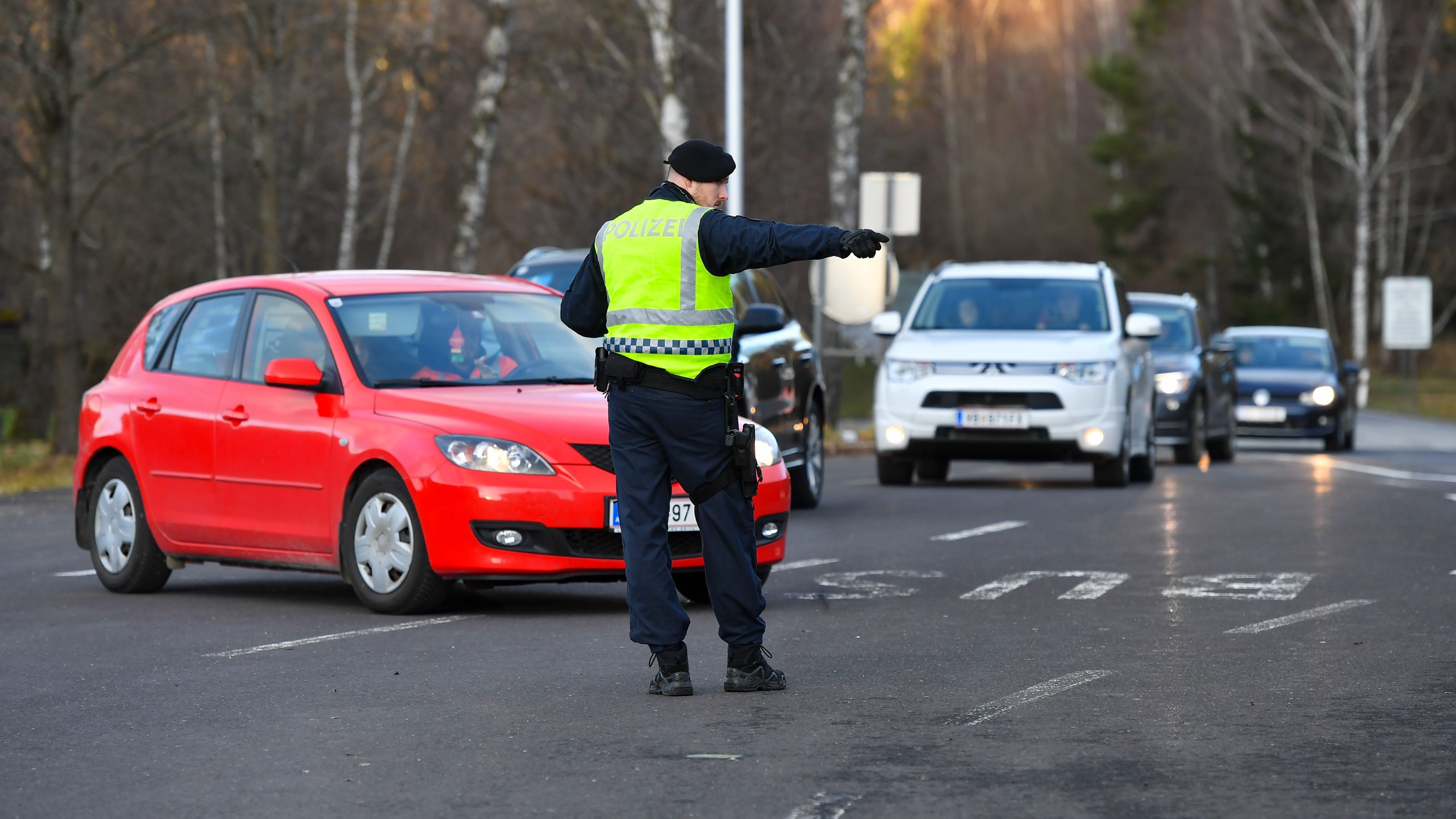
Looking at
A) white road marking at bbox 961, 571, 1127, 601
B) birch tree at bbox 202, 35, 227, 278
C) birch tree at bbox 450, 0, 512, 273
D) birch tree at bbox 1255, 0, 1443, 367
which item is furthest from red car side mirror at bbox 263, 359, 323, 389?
birch tree at bbox 1255, 0, 1443, 367

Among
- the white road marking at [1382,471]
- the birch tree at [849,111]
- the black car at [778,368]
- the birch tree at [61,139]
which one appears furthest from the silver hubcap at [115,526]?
the birch tree at [849,111]

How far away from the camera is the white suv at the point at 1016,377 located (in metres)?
17.6

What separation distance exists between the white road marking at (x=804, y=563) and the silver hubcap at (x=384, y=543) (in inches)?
103

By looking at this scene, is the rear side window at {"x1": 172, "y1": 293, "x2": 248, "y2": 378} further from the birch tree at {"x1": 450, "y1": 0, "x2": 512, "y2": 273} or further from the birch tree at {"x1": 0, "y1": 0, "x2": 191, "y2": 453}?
the birch tree at {"x1": 450, "y1": 0, "x2": 512, "y2": 273}

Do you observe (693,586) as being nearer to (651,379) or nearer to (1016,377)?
(651,379)

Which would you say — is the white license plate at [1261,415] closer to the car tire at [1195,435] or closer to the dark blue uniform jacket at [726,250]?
the car tire at [1195,435]

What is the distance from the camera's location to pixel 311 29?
116 ft

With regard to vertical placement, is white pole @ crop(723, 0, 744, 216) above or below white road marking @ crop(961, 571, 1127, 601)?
above

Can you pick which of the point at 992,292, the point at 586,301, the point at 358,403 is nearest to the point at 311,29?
the point at 992,292

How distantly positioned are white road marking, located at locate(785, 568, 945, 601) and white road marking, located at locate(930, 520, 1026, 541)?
1991 mm

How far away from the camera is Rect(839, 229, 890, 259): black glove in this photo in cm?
676

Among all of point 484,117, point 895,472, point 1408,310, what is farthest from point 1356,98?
point 895,472

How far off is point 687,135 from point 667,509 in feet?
78.3

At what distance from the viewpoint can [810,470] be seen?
16.0 m
